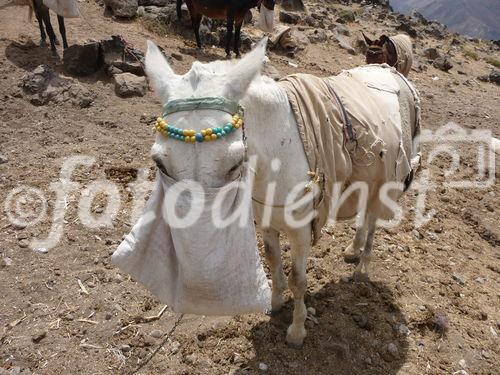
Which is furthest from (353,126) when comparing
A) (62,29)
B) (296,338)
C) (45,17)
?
(45,17)

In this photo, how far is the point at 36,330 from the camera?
10.3 feet

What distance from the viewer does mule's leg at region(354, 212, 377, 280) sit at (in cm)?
393

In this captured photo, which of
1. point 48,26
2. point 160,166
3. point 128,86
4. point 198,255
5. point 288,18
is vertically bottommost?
point 288,18

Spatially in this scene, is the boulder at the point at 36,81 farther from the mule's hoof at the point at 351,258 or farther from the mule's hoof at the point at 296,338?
the mule's hoof at the point at 296,338

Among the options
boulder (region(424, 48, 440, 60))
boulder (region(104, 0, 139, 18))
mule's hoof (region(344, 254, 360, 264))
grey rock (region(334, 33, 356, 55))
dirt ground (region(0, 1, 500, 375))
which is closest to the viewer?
dirt ground (region(0, 1, 500, 375))

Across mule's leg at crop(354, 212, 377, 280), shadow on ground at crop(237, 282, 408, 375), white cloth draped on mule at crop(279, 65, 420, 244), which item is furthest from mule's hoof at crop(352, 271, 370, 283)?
white cloth draped on mule at crop(279, 65, 420, 244)

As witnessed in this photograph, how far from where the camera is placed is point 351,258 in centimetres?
422

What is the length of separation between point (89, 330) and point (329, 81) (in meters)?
2.57

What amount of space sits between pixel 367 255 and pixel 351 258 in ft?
0.89

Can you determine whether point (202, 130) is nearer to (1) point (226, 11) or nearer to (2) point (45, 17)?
(2) point (45, 17)

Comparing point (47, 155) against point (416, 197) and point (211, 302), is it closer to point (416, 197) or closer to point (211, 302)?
point (211, 302)

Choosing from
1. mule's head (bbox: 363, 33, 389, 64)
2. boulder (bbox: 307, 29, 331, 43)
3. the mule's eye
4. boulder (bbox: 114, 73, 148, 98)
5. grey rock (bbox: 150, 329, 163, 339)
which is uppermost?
the mule's eye

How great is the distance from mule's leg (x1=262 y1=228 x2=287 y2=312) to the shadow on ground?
115mm

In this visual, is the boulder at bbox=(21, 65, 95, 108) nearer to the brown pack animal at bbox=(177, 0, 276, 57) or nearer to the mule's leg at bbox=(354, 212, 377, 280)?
the brown pack animal at bbox=(177, 0, 276, 57)
